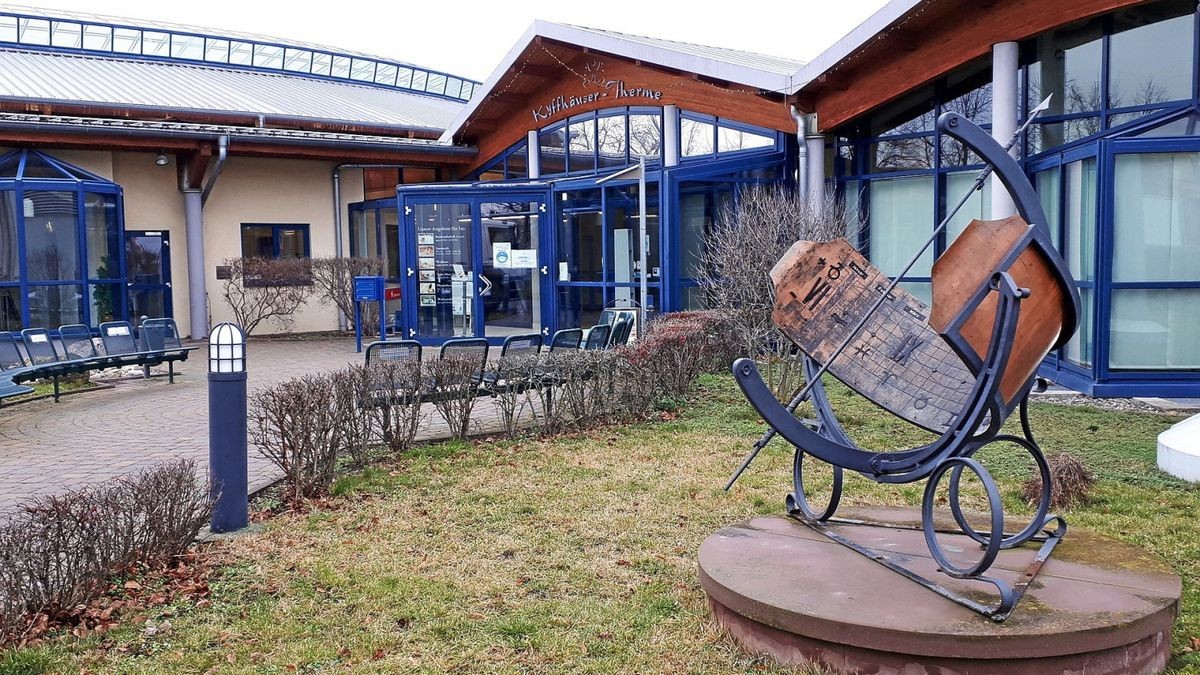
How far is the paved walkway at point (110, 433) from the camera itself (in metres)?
8.04

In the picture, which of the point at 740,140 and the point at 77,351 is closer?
the point at 77,351

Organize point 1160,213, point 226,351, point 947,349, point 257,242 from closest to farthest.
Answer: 1. point 947,349
2. point 226,351
3. point 1160,213
4. point 257,242

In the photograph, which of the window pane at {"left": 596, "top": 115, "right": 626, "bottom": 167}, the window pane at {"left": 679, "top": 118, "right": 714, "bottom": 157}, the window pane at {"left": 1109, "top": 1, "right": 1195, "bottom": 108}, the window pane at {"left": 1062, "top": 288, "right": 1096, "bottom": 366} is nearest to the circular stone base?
the window pane at {"left": 1062, "top": 288, "right": 1096, "bottom": 366}

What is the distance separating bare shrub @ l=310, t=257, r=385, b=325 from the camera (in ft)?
67.9

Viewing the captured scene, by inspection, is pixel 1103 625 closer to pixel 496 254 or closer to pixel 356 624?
pixel 356 624

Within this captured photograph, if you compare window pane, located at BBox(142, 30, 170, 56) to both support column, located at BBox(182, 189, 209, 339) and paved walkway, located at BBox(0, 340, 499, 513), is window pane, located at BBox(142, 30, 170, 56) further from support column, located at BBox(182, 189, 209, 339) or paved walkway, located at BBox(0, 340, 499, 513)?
paved walkway, located at BBox(0, 340, 499, 513)

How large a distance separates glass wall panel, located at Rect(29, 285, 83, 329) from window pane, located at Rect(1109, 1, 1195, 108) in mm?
15406

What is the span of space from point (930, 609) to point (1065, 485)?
124 inches

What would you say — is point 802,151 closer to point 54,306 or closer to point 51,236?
point 51,236

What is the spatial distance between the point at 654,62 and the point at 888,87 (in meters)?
3.84

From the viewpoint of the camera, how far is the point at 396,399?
8500 millimetres

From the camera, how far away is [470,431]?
9.55 metres

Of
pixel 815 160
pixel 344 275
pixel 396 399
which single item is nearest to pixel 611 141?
pixel 815 160

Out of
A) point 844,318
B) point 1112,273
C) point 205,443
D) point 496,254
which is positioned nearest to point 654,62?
point 496,254
